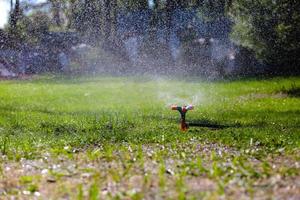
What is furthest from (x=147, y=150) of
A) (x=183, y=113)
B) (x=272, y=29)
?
(x=272, y=29)

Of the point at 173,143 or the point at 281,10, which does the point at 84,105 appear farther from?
the point at 281,10

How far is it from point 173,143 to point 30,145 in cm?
238

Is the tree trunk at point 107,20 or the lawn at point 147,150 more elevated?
the tree trunk at point 107,20

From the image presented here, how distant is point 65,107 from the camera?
15.0 metres

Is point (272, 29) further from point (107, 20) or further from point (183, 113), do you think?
point (107, 20)

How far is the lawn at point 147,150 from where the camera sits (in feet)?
17.8

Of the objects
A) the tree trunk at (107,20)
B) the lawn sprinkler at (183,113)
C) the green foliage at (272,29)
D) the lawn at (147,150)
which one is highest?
the tree trunk at (107,20)

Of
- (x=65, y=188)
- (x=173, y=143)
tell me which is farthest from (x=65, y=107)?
(x=65, y=188)

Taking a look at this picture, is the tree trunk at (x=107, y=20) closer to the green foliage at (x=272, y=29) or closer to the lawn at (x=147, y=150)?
the green foliage at (x=272, y=29)

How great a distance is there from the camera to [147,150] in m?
7.92

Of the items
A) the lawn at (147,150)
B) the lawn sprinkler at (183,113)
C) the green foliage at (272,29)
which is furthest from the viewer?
the green foliage at (272,29)

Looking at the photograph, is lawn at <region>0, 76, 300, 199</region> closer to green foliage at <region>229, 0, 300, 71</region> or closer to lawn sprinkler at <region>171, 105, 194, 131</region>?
lawn sprinkler at <region>171, 105, 194, 131</region>

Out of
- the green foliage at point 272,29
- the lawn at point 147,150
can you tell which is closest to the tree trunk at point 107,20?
the green foliage at point 272,29

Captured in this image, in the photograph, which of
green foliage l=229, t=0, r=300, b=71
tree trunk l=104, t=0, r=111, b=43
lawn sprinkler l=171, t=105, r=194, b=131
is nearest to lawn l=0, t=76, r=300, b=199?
lawn sprinkler l=171, t=105, r=194, b=131
